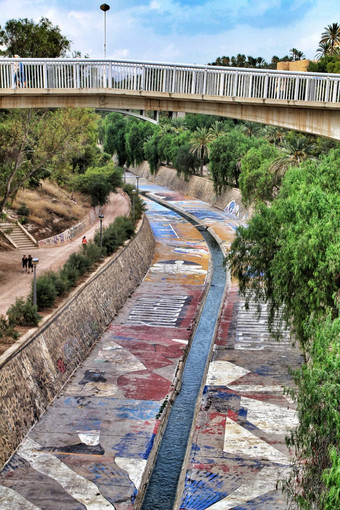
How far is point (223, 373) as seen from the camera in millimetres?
36562

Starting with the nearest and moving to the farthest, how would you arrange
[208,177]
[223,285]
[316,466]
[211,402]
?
[316,466] < [211,402] < [223,285] < [208,177]

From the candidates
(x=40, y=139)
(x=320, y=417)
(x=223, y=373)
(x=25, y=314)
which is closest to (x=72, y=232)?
(x=40, y=139)

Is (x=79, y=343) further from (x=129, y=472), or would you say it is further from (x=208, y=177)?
(x=208, y=177)

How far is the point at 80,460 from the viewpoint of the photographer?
27688mm

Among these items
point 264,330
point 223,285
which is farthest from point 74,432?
point 223,285

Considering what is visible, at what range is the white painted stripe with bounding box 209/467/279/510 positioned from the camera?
2489 centimetres

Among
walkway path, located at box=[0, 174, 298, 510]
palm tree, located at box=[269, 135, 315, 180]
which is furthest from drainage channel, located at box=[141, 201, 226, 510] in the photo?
palm tree, located at box=[269, 135, 315, 180]

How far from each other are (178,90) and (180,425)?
15.5m

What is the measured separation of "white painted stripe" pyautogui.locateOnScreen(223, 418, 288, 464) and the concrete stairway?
27116 mm

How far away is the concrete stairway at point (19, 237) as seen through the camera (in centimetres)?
5266

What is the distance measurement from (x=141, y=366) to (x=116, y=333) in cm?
577

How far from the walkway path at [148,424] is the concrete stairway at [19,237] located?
995cm

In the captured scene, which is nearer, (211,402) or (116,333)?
(211,402)

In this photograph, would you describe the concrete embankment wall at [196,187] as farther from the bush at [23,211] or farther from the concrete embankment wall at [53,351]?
the concrete embankment wall at [53,351]
